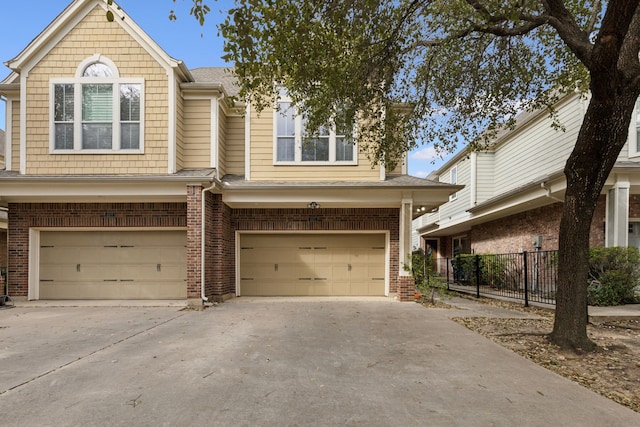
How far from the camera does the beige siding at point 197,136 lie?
35.3ft

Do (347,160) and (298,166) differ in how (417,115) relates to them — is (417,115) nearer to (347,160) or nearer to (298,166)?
(347,160)

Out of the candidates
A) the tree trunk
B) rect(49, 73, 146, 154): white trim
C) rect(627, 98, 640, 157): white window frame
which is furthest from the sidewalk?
rect(49, 73, 146, 154): white trim

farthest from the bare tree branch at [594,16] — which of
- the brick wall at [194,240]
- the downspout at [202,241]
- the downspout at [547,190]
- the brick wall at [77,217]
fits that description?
the brick wall at [77,217]

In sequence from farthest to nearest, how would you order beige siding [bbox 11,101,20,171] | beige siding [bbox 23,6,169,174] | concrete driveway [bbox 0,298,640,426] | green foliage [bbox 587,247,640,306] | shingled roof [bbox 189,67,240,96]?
shingled roof [bbox 189,67,240,96]
beige siding [bbox 11,101,20,171]
beige siding [bbox 23,6,169,174]
green foliage [bbox 587,247,640,306]
concrete driveway [bbox 0,298,640,426]

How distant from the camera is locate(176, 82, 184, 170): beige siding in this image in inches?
409

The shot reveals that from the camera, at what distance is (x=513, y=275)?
43.8 feet

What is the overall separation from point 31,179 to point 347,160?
8227 millimetres

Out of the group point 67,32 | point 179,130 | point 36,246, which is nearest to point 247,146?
point 179,130

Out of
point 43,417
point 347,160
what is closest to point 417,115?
point 347,160

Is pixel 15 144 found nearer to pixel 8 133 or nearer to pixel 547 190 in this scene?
pixel 8 133

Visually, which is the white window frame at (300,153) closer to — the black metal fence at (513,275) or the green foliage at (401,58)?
the green foliage at (401,58)

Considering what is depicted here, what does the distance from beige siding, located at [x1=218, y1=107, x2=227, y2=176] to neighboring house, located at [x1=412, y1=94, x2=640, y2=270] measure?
692cm

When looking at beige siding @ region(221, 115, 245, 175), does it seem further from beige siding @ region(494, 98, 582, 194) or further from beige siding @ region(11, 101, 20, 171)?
beige siding @ region(494, 98, 582, 194)

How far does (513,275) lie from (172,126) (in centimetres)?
1231
